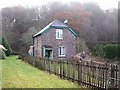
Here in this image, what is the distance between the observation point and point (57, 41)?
36.4 m

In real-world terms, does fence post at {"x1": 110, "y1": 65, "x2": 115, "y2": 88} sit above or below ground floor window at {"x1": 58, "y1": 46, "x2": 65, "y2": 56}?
below

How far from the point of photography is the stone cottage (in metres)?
35.7

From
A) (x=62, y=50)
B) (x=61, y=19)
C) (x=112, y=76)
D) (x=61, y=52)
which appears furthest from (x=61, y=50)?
(x=112, y=76)

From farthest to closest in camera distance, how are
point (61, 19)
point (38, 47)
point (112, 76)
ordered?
1. point (61, 19)
2. point (38, 47)
3. point (112, 76)

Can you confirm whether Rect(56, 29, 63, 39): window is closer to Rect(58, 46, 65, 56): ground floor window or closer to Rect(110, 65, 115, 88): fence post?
Rect(58, 46, 65, 56): ground floor window

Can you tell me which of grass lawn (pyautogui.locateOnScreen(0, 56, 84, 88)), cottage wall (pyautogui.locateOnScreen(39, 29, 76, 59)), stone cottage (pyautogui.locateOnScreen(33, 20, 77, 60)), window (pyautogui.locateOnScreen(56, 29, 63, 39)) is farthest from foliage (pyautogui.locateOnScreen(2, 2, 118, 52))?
grass lawn (pyautogui.locateOnScreen(0, 56, 84, 88))

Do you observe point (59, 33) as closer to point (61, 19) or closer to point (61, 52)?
point (61, 52)

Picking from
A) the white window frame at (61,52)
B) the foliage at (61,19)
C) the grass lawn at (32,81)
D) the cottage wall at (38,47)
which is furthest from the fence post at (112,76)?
the foliage at (61,19)

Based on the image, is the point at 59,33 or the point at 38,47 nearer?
the point at 59,33

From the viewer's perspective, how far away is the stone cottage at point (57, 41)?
117ft

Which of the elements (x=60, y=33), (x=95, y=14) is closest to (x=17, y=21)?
(x=95, y=14)

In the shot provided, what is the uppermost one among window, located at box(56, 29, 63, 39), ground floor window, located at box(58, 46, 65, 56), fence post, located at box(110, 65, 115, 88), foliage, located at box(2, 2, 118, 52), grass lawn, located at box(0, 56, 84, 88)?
foliage, located at box(2, 2, 118, 52)

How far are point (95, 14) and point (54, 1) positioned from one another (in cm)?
1062

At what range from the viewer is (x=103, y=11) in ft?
197
